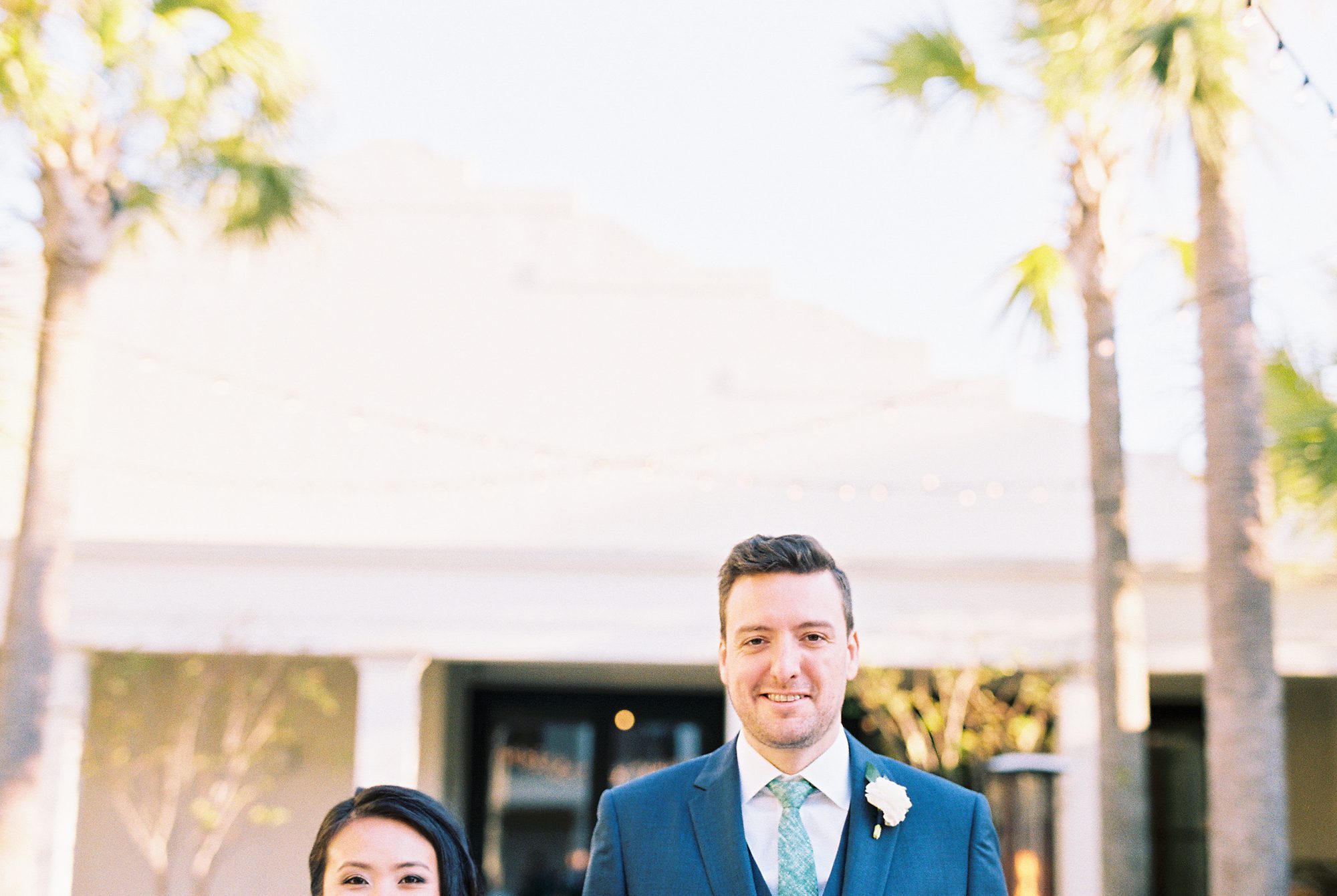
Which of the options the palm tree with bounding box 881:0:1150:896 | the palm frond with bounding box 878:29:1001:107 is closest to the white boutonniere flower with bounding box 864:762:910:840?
the palm tree with bounding box 881:0:1150:896

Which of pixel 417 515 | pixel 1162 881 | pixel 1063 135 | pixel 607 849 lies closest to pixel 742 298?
pixel 417 515

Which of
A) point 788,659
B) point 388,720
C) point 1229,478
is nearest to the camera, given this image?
point 788,659

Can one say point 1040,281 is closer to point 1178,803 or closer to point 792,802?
point 1178,803

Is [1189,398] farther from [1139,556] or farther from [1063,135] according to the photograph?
[1139,556]

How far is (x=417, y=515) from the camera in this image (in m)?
11.9

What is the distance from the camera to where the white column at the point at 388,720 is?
10.5m

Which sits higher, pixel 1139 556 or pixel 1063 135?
pixel 1063 135

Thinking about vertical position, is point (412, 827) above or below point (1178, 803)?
above

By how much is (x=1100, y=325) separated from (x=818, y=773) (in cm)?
604

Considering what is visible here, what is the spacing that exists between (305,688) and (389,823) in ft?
28.0

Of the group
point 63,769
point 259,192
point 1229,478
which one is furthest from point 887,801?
point 63,769

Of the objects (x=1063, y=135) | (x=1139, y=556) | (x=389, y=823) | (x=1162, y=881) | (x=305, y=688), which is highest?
(x=1063, y=135)

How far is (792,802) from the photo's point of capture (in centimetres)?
262

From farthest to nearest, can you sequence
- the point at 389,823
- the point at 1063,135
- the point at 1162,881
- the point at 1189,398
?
the point at 1162,881
the point at 1063,135
the point at 1189,398
the point at 389,823
